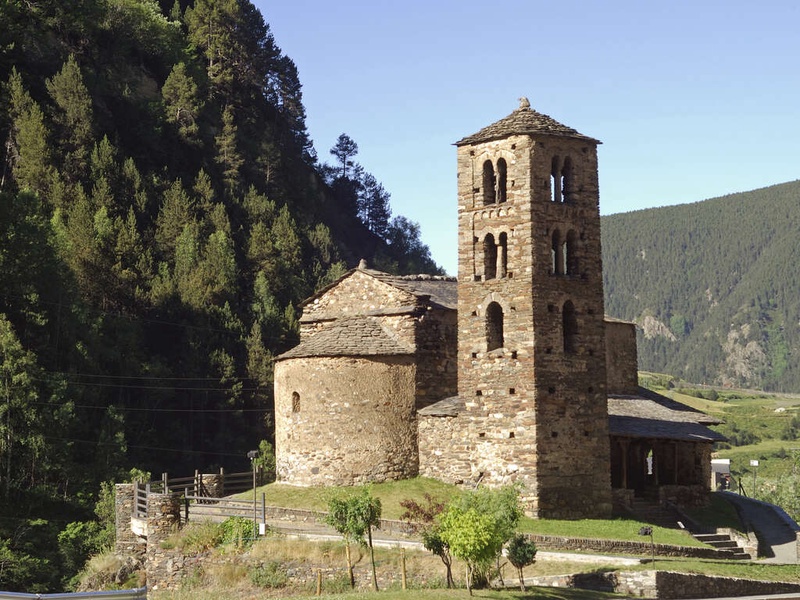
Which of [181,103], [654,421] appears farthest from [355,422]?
[181,103]

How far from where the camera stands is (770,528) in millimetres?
45688

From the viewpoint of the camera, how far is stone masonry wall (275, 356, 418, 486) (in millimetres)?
43125

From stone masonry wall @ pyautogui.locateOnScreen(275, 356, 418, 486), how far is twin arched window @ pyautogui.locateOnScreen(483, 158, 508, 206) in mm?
6362

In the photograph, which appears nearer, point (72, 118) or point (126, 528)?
point (126, 528)

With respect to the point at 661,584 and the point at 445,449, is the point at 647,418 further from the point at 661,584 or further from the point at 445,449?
the point at 661,584

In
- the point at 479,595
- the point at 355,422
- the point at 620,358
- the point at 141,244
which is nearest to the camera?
the point at 479,595

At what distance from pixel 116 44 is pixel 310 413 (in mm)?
53182

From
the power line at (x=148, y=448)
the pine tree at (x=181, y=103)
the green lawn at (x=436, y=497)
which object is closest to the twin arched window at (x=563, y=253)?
the green lawn at (x=436, y=497)

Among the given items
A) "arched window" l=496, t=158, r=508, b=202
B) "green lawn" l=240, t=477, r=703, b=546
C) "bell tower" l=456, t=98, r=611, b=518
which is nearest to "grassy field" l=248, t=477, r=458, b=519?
"green lawn" l=240, t=477, r=703, b=546

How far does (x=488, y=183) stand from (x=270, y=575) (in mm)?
15155

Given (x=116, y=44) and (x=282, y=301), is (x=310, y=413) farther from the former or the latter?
(x=116, y=44)

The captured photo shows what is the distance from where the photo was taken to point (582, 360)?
40.7 m

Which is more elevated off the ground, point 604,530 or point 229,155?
point 229,155

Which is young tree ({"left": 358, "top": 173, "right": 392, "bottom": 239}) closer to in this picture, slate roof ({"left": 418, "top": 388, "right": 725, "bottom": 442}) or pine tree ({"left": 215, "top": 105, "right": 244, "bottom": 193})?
pine tree ({"left": 215, "top": 105, "right": 244, "bottom": 193})
